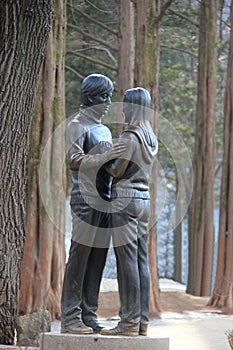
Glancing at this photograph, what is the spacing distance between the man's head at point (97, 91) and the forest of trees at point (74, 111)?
1230mm

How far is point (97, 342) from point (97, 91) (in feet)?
8.11

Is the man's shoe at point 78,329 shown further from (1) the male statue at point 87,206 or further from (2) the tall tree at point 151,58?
(2) the tall tree at point 151,58

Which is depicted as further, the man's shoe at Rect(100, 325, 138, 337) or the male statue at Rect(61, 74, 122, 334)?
the male statue at Rect(61, 74, 122, 334)

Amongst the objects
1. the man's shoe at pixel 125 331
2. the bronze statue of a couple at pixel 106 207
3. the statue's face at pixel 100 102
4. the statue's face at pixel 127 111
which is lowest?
the man's shoe at pixel 125 331

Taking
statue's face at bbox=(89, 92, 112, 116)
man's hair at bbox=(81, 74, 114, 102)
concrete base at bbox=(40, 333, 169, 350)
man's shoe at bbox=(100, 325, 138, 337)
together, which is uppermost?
man's hair at bbox=(81, 74, 114, 102)

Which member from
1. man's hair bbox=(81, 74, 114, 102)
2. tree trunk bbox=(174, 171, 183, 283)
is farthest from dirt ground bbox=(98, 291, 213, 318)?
tree trunk bbox=(174, 171, 183, 283)

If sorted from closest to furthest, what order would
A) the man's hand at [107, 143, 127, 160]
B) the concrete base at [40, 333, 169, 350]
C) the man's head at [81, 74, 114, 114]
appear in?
the concrete base at [40, 333, 169, 350], the man's hand at [107, 143, 127, 160], the man's head at [81, 74, 114, 114]

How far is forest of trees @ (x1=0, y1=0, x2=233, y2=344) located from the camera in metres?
11.2

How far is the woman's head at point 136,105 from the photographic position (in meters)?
9.97

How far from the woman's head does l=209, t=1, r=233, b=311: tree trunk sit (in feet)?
36.5

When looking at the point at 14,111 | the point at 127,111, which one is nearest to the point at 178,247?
the point at 14,111

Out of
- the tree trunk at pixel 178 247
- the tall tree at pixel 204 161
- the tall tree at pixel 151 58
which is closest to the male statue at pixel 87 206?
the tall tree at pixel 151 58

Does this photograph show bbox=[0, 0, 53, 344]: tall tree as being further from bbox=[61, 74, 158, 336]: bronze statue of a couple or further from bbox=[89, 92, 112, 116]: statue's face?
bbox=[89, 92, 112, 116]: statue's face

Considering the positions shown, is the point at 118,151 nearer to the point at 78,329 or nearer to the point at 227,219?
the point at 78,329
